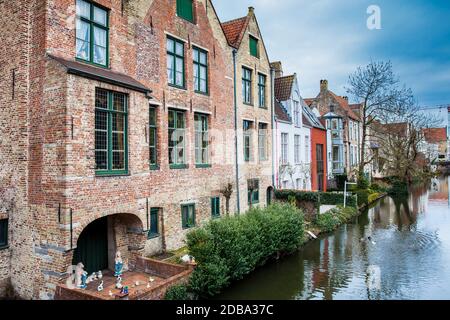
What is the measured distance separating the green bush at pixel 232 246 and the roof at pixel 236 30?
8820mm

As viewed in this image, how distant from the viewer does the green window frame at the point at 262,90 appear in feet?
61.2

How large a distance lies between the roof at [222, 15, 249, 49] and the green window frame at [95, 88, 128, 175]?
8.69 m

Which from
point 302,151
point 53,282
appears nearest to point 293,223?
point 53,282

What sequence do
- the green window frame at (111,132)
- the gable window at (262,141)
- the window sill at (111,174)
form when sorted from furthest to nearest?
the gable window at (262,141)
the green window frame at (111,132)
the window sill at (111,174)

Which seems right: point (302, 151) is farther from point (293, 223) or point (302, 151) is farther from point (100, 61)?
point (100, 61)

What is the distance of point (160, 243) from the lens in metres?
11.6

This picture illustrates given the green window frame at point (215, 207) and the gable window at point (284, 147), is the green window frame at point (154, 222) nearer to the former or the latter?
the green window frame at point (215, 207)

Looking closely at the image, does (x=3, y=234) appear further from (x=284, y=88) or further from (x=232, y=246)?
(x=284, y=88)

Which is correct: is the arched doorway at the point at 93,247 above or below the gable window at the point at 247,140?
below

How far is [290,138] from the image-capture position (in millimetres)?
22203

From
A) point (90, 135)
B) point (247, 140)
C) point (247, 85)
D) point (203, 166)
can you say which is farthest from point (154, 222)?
point (247, 85)

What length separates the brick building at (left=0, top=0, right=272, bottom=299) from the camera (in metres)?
7.93

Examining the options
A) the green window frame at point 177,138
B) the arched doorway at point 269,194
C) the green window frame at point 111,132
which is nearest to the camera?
the green window frame at point 111,132

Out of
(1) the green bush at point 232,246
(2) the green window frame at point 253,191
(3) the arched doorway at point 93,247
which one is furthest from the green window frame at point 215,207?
(3) the arched doorway at point 93,247
